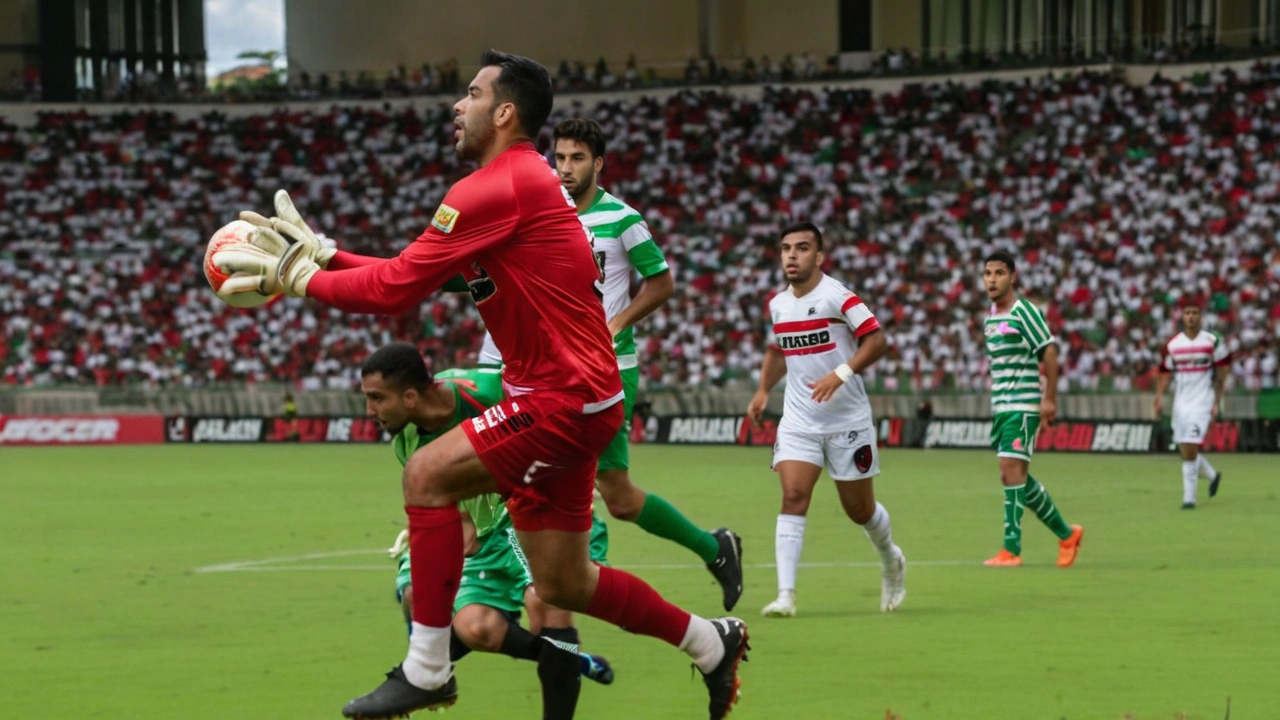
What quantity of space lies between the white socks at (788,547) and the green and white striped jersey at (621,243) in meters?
1.95

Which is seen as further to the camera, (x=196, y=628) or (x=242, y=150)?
(x=242, y=150)

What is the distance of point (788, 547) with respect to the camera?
10.5 m

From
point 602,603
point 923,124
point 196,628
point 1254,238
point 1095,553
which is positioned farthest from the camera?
point 923,124

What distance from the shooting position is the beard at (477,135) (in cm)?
595

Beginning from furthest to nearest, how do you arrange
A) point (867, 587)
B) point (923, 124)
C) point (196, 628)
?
point (923, 124), point (867, 587), point (196, 628)

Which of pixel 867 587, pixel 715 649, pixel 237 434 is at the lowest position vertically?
pixel 237 434

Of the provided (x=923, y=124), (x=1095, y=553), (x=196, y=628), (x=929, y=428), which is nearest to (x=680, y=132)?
(x=923, y=124)

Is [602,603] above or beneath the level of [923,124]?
beneath

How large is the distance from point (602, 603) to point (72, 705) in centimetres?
270

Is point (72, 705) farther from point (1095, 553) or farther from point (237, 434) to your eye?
point (237, 434)

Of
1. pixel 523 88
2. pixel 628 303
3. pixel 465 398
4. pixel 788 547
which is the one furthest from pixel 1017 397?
pixel 523 88

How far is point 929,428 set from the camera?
3117cm

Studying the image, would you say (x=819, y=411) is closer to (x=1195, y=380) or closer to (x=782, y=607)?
(x=782, y=607)

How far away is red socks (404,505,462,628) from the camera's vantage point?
5.83 m
